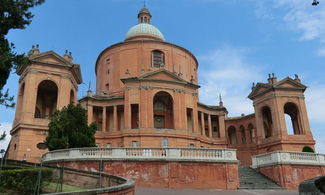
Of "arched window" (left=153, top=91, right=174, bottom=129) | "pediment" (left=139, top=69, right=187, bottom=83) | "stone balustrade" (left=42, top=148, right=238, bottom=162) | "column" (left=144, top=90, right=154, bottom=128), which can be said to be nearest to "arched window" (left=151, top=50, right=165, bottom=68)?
"pediment" (left=139, top=69, right=187, bottom=83)

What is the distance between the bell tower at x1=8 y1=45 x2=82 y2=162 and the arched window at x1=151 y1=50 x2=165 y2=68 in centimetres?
1048

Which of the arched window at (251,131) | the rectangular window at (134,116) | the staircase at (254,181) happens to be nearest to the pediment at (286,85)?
the arched window at (251,131)

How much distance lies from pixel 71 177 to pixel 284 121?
1089 inches

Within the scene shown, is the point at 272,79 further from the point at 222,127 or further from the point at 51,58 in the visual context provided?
the point at 51,58

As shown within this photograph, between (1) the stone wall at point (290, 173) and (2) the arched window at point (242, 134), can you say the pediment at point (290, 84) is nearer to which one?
(2) the arched window at point (242, 134)

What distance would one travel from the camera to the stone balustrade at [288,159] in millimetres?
20844

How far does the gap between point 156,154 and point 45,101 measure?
2204 centimetres

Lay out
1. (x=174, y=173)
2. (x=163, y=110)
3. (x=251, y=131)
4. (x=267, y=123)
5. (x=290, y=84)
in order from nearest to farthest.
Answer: (x=174, y=173)
(x=163, y=110)
(x=290, y=84)
(x=267, y=123)
(x=251, y=131)

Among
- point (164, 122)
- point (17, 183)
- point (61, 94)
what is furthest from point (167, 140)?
point (17, 183)

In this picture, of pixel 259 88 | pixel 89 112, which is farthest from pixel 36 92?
pixel 259 88

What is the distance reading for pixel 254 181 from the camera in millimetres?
19938

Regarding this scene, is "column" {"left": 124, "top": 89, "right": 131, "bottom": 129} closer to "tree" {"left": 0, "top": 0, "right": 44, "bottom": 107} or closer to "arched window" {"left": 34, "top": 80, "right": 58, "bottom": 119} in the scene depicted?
"arched window" {"left": 34, "top": 80, "right": 58, "bottom": 119}

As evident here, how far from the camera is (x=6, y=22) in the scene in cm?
1261

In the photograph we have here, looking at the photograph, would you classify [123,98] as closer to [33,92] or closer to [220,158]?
[33,92]
